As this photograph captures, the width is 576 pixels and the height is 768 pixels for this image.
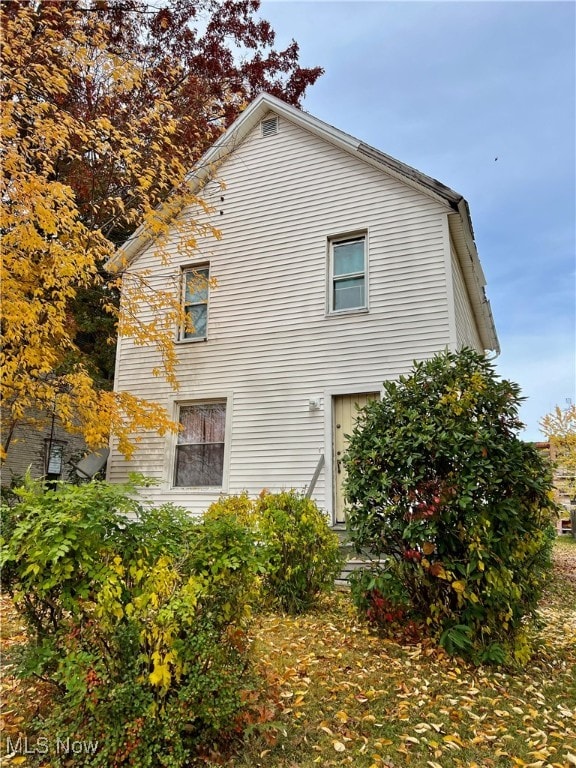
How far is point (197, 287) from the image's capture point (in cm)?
1002

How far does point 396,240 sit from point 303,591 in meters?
6.11

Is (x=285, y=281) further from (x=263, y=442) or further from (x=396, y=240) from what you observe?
(x=263, y=442)

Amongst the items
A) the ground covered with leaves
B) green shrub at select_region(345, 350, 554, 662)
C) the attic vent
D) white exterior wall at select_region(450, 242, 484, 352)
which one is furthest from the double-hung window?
the ground covered with leaves

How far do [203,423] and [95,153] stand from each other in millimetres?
6498

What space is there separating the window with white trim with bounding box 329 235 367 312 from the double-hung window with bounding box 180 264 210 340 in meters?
2.80

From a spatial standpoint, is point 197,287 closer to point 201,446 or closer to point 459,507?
point 201,446

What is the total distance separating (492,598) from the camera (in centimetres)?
388

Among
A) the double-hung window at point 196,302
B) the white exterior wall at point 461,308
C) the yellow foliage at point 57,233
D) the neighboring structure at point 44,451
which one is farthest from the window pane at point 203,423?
the neighboring structure at point 44,451

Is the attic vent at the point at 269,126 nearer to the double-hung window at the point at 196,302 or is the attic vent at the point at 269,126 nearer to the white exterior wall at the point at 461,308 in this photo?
the double-hung window at the point at 196,302

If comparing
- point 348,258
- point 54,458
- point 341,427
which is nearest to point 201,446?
point 341,427

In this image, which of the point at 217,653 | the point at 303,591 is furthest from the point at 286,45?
the point at 217,653

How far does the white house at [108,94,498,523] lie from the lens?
→ 8.13m

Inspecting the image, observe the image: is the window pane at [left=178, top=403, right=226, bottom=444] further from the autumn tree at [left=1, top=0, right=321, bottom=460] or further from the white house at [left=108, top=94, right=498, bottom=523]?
the autumn tree at [left=1, top=0, right=321, bottom=460]

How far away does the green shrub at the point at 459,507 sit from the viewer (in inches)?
155
